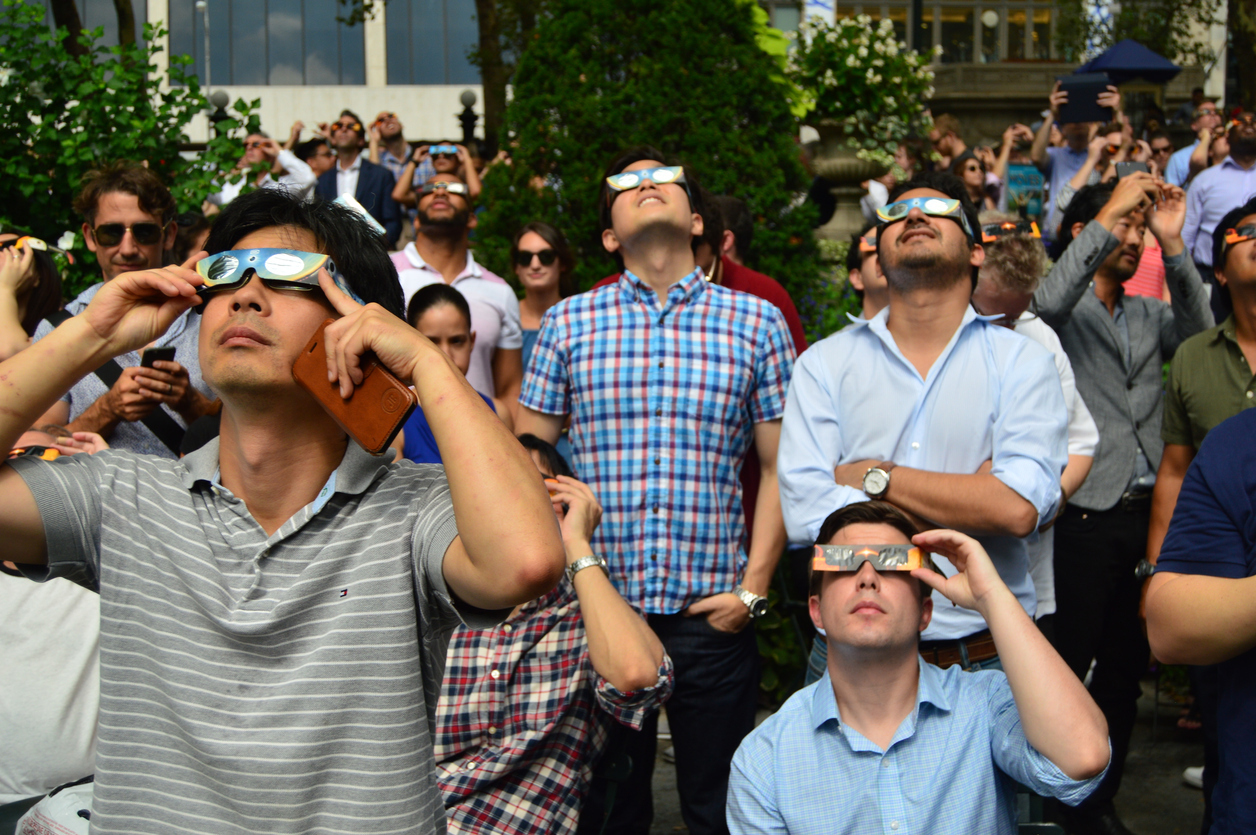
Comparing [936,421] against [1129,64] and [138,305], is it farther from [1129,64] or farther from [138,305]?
[1129,64]

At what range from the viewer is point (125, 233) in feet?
14.2

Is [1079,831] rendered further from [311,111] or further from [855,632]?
[311,111]

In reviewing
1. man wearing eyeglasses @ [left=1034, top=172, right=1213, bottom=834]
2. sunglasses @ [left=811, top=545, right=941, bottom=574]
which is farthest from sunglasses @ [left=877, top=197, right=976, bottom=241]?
sunglasses @ [left=811, top=545, right=941, bottom=574]

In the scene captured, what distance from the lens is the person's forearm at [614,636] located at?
126 inches

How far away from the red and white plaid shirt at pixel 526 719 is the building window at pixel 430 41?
A: 39.8 meters

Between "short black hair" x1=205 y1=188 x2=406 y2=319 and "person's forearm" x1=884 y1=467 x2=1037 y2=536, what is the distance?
1772 mm

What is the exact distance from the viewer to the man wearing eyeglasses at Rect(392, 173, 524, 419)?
5543 mm

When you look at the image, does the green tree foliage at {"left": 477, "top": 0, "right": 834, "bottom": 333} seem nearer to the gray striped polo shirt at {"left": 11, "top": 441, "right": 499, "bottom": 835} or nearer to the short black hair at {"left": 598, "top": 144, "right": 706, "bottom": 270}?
the short black hair at {"left": 598, "top": 144, "right": 706, "bottom": 270}

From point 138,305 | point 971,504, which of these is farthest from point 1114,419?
point 138,305

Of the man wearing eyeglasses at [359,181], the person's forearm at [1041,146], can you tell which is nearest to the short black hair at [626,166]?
the man wearing eyeglasses at [359,181]

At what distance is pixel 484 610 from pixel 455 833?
1541 mm

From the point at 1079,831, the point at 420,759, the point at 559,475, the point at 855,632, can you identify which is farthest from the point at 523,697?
the point at 1079,831

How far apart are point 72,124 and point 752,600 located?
14.4 feet

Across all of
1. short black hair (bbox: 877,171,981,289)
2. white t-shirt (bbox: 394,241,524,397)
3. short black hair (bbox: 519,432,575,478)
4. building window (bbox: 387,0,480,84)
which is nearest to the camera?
short black hair (bbox: 519,432,575,478)
